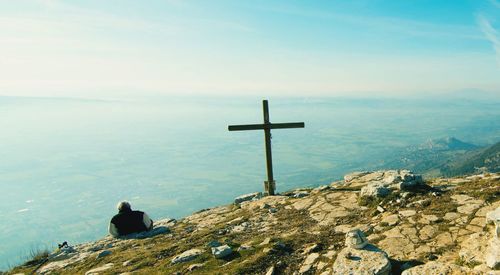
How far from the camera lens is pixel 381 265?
6.07 meters

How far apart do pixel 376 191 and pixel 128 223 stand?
1055 centimetres

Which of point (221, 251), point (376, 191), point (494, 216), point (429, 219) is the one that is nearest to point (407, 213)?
point (429, 219)

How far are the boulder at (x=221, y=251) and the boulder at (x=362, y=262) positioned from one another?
315cm

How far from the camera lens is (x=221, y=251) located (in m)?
8.65

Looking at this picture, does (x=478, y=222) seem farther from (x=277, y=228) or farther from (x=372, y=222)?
(x=277, y=228)

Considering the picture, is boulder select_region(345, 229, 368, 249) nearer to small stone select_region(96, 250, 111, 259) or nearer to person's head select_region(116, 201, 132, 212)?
small stone select_region(96, 250, 111, 259)

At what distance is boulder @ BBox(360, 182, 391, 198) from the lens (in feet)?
37.7

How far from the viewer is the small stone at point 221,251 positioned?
28.0ft

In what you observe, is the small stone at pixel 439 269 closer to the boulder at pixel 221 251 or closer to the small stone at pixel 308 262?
the small stone at pixel 308 262

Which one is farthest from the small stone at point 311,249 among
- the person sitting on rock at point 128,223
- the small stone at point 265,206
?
the person sitting on rock at point 128,223

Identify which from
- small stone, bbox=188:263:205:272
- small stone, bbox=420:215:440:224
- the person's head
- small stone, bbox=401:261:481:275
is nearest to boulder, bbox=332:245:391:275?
small stone, bbox=401:261:481:275

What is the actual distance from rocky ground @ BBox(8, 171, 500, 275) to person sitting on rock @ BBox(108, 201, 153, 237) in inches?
21.4

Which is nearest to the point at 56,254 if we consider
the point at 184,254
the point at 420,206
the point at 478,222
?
the point at 184,254

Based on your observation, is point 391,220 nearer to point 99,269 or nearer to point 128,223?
point 99,269
